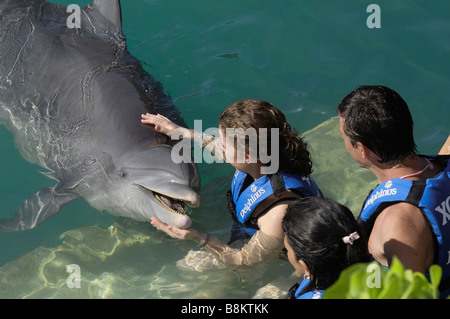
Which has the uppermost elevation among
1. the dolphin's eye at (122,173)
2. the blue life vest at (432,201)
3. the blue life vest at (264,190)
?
the blue life vest at (432,201)

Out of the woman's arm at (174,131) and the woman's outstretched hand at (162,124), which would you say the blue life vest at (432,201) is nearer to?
the woman's arm at (174,131)

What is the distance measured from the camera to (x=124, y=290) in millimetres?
5023

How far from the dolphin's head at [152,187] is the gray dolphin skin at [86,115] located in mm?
11

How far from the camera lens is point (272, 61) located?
25.7ft

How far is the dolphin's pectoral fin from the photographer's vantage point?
5666mm

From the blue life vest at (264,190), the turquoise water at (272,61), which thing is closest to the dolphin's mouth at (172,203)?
the blue life vest at (264,190)

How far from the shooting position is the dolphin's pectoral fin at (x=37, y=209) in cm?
567

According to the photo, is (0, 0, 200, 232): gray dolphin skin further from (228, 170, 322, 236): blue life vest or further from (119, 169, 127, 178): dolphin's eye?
(228, 170, 322, 236): blue life vest

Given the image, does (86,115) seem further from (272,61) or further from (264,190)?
(272,61)

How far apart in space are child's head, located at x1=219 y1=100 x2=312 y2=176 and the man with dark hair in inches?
19.1

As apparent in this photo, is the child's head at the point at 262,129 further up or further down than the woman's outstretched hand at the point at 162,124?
further up

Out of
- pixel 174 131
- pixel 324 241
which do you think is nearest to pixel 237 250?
pixel 174 131

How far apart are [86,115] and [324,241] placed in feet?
11.8

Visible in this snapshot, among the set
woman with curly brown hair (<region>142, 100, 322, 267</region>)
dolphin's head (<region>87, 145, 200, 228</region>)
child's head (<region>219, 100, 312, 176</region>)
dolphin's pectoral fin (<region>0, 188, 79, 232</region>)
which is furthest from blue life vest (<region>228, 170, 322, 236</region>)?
dolphin's pectoral fin (<region>0, 188, 79, 232</region>)
